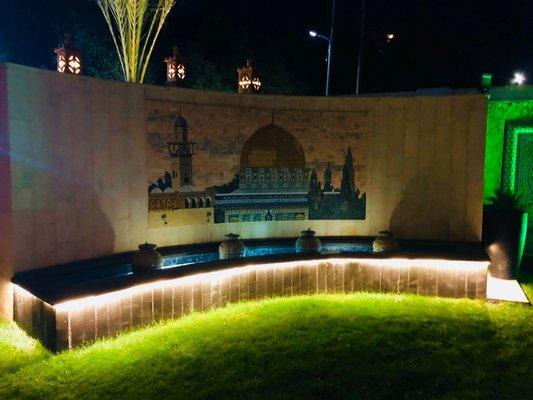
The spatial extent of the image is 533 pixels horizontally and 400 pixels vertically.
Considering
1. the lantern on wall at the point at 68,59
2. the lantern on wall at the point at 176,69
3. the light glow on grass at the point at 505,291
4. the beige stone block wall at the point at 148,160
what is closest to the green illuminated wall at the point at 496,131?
the beige stone block wall at the point at 148,160

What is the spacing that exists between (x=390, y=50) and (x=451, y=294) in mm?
21379

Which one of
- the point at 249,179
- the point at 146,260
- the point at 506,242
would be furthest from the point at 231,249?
the point at 506,242

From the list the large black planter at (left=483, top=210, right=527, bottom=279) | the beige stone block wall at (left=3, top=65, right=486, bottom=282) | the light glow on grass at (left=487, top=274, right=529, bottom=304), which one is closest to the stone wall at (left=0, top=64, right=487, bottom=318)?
the beige stone block wall at (left=3, top=65, right=486, bottom=282)

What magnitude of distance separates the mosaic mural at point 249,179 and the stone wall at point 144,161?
0.14m

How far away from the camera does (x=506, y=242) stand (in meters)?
7.94

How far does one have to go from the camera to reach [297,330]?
5.43 m

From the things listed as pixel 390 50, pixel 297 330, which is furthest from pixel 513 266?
pixel 390 50

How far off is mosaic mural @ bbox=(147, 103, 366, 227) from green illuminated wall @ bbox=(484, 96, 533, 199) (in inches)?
102

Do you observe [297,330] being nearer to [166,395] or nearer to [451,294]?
[166,395]

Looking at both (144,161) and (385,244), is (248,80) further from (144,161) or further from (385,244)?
(385,244)

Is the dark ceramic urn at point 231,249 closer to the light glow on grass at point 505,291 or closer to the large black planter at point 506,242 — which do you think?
the light glow on grass at point 505,291

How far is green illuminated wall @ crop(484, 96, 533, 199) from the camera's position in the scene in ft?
29.5

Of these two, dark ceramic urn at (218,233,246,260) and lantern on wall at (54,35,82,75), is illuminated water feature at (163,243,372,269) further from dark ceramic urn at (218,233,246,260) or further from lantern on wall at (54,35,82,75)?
lantern on wall at (54,35,82,75)

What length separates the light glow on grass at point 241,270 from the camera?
195 inches
